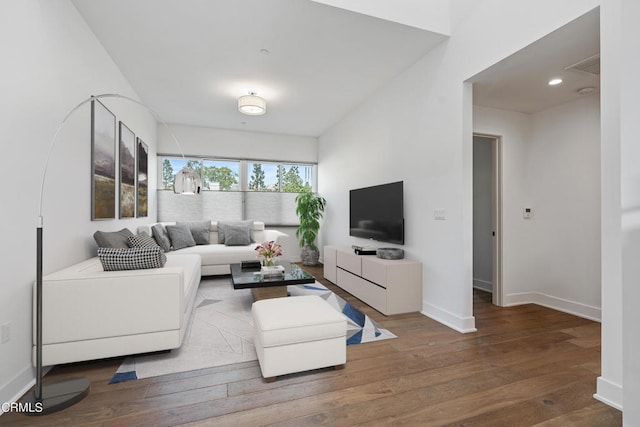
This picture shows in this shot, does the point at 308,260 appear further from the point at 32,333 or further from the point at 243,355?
the point at 32,333

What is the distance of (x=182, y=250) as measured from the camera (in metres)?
4.82

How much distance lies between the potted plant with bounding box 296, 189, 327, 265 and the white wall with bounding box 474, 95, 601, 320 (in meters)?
3.37

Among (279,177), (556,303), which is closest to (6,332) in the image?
(556,303)

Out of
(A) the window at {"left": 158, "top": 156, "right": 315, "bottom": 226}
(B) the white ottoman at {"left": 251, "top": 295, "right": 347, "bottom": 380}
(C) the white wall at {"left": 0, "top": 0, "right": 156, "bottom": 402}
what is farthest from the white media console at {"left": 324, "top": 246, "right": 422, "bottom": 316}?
(A) the window at {"left": 158, "top": 156, "right": 315, "bottom": 226}

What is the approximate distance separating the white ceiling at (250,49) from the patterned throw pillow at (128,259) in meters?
2.04

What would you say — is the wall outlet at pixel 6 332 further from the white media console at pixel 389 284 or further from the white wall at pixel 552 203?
the white wall at pixel 552 203

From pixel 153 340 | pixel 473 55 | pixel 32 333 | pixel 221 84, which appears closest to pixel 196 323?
pixel 153 340

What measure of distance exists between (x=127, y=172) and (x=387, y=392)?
3.88 metres

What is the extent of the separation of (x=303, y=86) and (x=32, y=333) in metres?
3.73

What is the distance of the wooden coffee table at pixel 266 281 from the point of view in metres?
3.09

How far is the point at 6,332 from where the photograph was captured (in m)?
1.69

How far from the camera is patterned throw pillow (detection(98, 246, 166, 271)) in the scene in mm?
2213

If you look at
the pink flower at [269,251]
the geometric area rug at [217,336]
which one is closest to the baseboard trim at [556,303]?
the geometric area rug at [217,336]

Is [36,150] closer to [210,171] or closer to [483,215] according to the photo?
[210,171]
